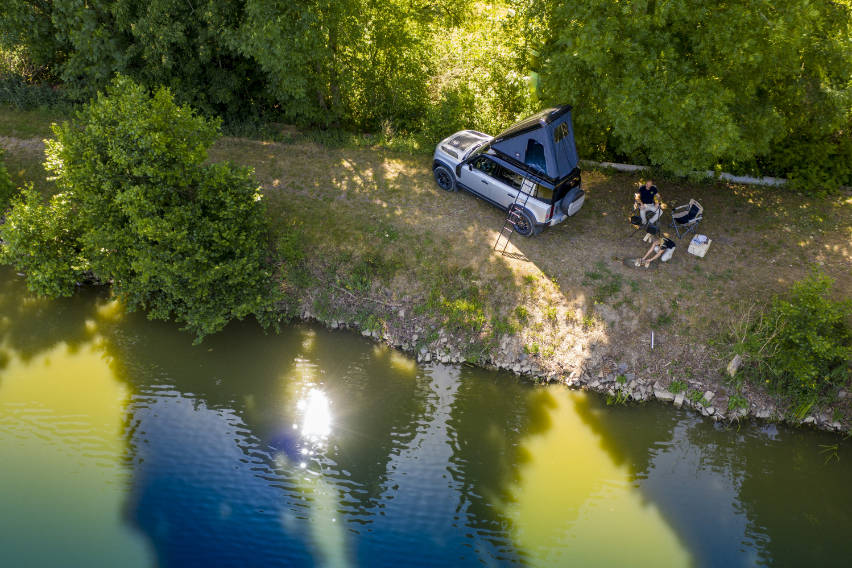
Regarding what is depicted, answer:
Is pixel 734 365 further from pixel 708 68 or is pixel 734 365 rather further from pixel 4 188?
pixel 4 188

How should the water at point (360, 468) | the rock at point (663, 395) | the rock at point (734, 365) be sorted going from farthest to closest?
the rock at point (663, 395), the rock at point (734, 365), the water at point (360, 468)

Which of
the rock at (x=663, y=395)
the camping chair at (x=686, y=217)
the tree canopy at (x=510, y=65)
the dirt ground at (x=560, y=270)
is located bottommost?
the rock at (x=663, y=395)

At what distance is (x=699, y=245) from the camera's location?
39.4 feet

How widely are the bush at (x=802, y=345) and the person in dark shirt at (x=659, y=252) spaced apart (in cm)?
220

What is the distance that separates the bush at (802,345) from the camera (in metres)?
10.2

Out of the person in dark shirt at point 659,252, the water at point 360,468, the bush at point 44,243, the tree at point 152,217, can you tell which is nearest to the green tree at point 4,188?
the bush at point 44,243

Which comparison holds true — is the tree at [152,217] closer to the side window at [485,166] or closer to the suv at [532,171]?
the side window at [485,166]

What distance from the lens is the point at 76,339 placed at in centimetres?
1223

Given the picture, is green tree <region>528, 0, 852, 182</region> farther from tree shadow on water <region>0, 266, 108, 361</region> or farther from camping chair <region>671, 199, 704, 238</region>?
tree shadow on water <region>0, 266, 108, 361</region>

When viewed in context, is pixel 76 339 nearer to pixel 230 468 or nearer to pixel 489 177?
pixel 230 468

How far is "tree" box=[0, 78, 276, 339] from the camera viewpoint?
1073 centimetres

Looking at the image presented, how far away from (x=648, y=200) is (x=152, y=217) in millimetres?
10714

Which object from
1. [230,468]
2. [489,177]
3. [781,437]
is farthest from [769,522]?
[230,468]

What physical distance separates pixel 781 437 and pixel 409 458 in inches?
296
